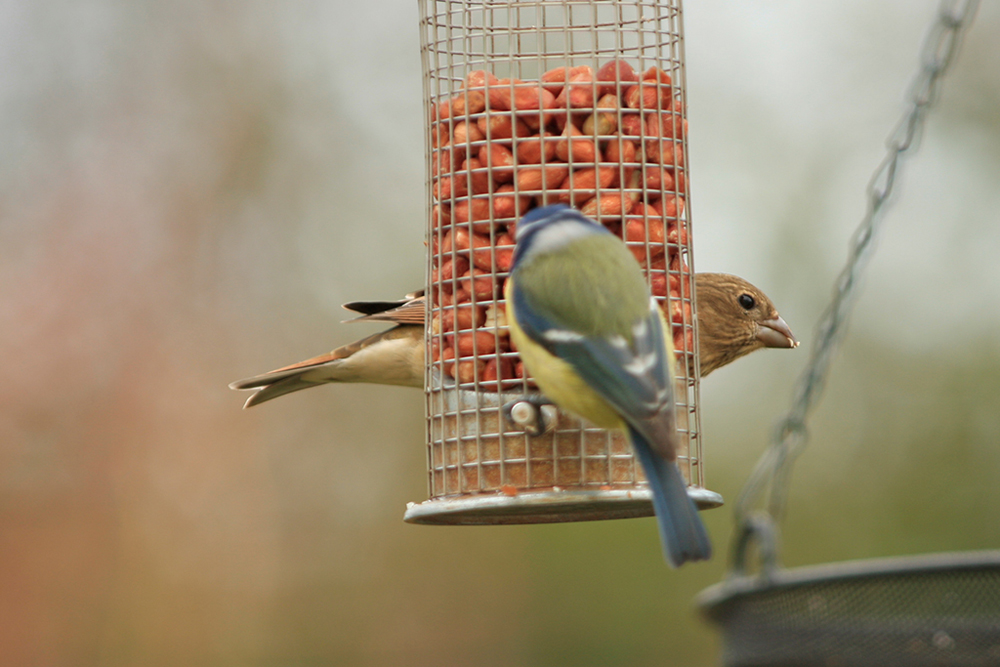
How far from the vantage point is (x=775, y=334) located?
222 inches

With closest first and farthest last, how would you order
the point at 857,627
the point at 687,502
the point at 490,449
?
the point at 857,627 < the point at 687,502 < the point at 490,449

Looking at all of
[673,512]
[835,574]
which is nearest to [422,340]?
[673,512]

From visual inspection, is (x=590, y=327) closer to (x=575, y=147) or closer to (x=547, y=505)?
(x=547, y=505)

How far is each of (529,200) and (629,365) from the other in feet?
2.86

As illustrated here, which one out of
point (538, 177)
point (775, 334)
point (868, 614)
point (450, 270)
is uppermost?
point (538, 177)

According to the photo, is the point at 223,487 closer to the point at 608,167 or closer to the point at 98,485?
the point at 98,485

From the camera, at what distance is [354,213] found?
981 centimetres

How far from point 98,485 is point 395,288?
8.55 feet

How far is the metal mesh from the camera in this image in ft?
9.29

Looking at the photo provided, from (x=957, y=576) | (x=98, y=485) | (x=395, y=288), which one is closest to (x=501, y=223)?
(x=957, y=576)

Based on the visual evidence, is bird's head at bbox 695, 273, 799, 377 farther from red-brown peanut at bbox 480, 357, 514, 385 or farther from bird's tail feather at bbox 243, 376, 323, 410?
bird's tail feather at bbox 243, 376, 323, 410

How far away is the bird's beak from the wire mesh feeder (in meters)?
1.01

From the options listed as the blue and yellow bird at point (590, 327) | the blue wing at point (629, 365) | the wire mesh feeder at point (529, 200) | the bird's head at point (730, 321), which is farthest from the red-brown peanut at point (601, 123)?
the bird's head at point (730, 321)

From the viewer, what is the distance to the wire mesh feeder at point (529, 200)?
4359 millimetres
